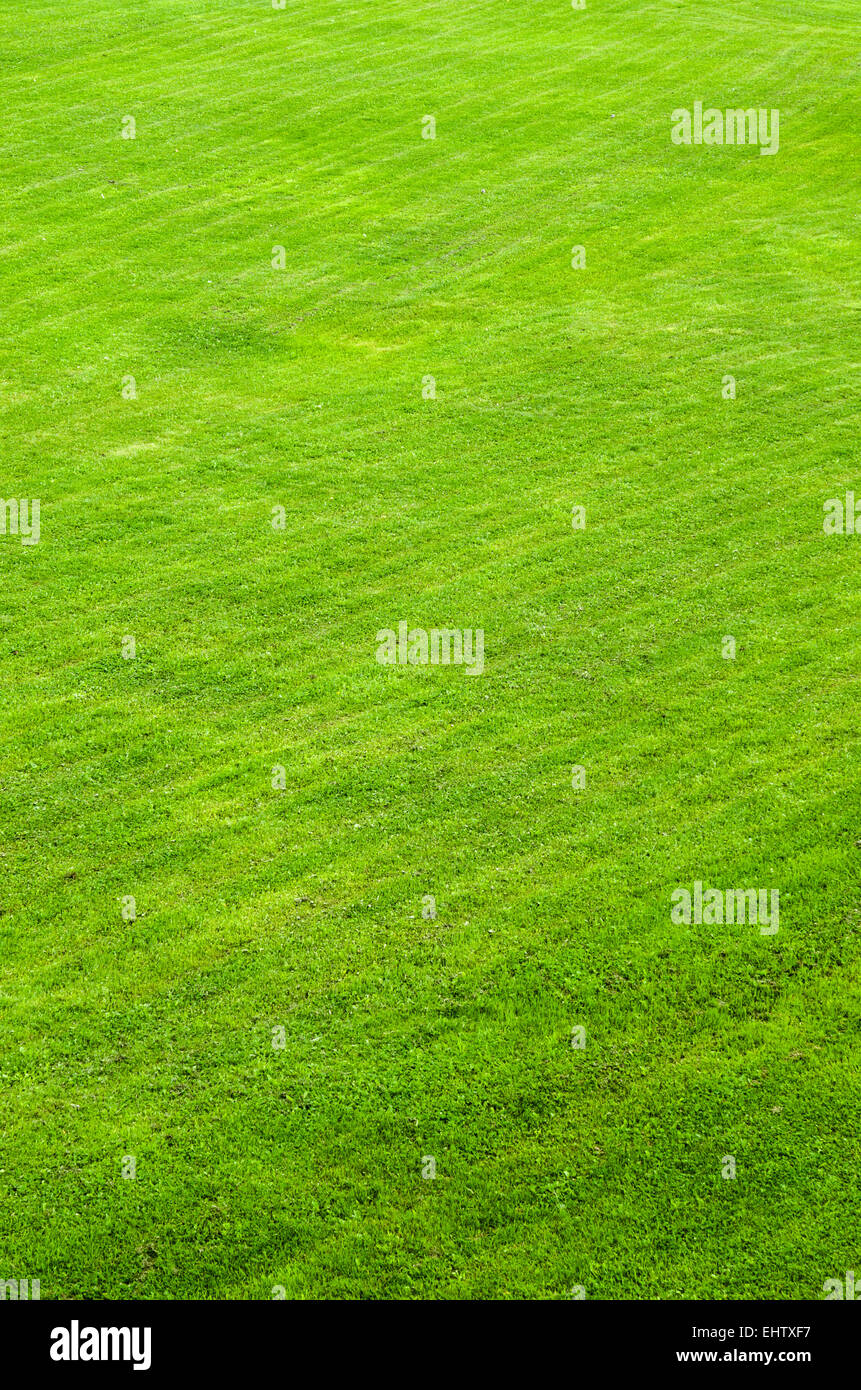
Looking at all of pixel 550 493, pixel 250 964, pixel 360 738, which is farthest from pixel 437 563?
pixel 250 964

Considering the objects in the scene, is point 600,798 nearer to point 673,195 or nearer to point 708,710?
point 708,710

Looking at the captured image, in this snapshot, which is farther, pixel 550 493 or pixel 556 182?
pixel 556 182

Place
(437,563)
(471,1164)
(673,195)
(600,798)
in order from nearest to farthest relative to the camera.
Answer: (471,1164) → (600,798) → (437,563) → (673,195)

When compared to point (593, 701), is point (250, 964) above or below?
below

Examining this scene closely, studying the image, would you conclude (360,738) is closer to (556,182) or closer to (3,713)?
(3,713)

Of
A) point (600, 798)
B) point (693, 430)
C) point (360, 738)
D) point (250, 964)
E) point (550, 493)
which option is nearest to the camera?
point (250, 964)

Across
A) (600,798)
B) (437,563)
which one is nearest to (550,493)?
(437,563)
